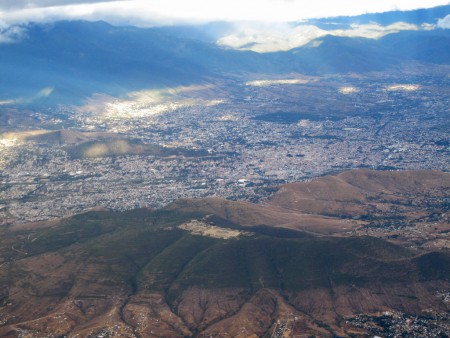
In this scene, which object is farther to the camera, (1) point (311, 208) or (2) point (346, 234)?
(1) point (311, 208)

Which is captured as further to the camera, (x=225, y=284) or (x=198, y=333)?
(x=225, y=284)

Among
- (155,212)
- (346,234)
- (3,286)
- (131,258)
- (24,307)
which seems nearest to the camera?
(24,307)

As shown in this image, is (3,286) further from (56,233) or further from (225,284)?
(225,284)

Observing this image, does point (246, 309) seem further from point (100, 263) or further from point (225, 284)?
point (100, 263)

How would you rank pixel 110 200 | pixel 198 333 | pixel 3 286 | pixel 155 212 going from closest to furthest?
pixel 198 333 < pixel 3 286 < pixel 155 212 < pixel 110 200

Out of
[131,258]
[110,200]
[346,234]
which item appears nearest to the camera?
[131,258]

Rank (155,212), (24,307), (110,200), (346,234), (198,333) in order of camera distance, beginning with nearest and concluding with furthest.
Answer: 1. (198,333)
2. (24,307)
3. (346,234)
4. (155,212)
5. (110,200)

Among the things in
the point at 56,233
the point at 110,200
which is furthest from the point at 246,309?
the point at 110,200

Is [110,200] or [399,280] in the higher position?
[399,280]

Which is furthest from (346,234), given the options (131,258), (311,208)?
(131,258)
